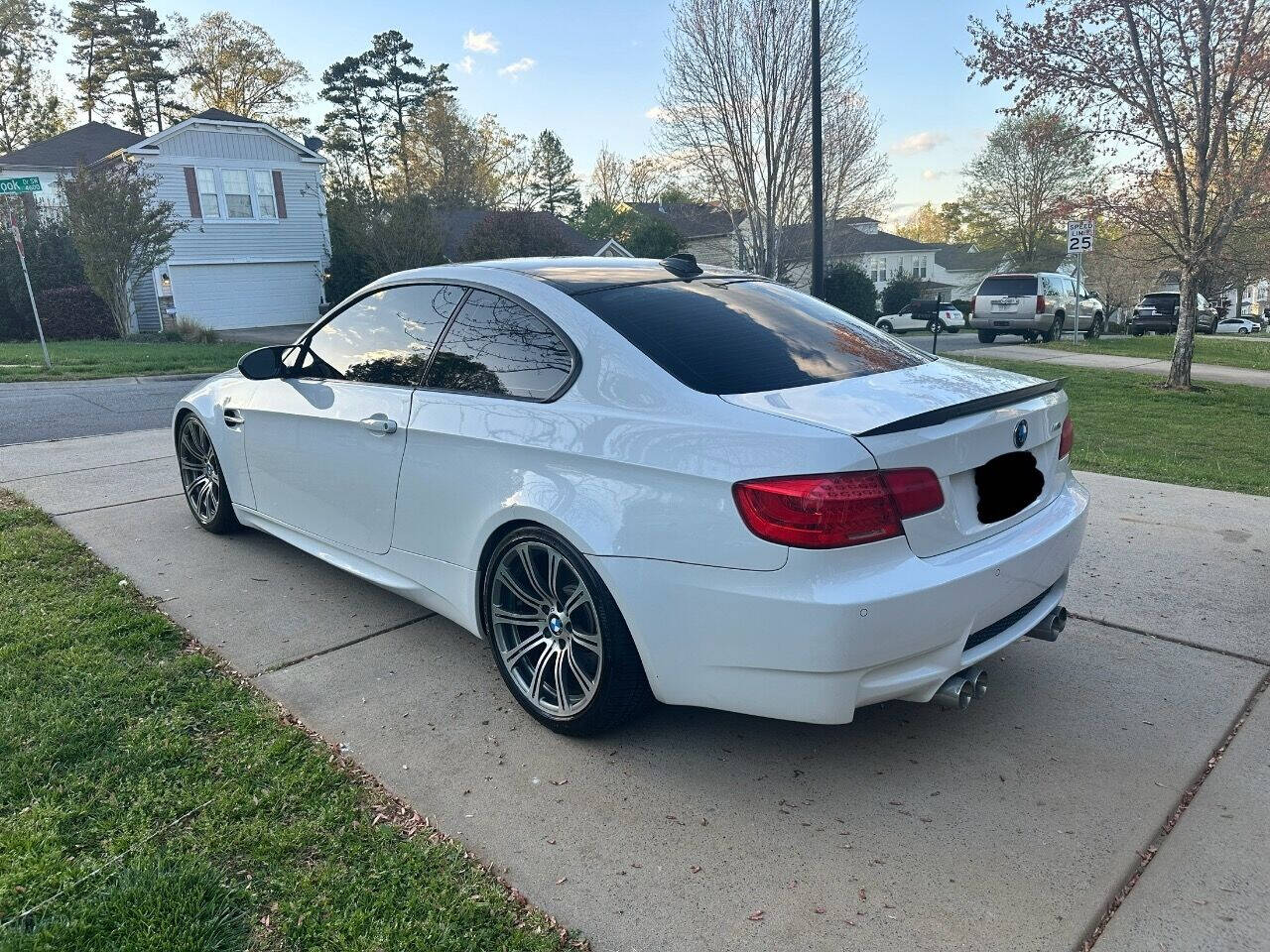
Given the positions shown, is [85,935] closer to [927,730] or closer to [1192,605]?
[927,730]

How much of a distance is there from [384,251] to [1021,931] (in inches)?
960

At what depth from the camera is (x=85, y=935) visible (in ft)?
6.80

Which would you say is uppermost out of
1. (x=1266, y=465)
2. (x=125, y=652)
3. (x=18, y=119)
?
(x=18, y=119)

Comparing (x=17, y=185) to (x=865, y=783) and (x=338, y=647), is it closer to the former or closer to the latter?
(x=338, y=647)

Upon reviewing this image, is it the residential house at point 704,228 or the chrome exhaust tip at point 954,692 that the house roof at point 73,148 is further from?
the chrome exhaust tip at point 954,692

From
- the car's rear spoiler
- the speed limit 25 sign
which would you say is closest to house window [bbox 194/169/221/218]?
the speed limit 25 sign

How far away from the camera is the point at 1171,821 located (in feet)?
8.15

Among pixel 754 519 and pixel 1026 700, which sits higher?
pixel 754 519

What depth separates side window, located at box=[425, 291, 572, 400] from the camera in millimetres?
3064

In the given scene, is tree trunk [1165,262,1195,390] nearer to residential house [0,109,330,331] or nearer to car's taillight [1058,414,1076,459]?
car's taillight [1058,414,1076,459]

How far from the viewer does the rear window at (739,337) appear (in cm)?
283

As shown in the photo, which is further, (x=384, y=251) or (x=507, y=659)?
(x=384, y=251)

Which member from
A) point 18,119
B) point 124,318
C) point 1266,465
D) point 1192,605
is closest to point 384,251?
point 124,318

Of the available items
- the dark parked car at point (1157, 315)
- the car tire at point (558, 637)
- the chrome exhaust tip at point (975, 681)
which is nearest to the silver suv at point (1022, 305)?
the dark parked car at point (1157, 315)
